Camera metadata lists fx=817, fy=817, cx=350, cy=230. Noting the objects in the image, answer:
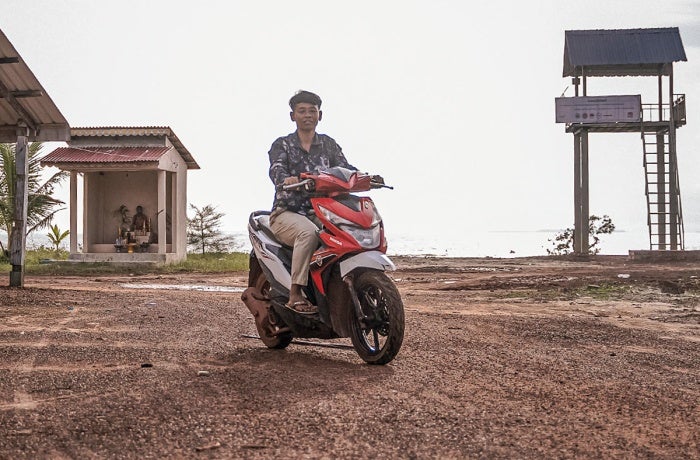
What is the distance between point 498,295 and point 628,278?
11.8ft

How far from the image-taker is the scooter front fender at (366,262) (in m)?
5.39

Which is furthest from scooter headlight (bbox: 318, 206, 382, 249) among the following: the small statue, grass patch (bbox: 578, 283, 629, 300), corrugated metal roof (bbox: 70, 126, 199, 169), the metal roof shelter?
the small statue

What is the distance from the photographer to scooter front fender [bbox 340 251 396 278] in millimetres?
5395

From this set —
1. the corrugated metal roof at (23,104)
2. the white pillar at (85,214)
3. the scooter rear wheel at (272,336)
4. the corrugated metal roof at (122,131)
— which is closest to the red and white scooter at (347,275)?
the scooter rear wheel at (272,336)

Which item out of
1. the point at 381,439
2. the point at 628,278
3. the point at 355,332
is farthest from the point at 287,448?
the point at 628,278

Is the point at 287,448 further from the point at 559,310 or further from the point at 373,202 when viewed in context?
the point at 559,310

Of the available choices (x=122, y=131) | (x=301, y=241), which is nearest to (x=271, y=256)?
(x=301, y=241)

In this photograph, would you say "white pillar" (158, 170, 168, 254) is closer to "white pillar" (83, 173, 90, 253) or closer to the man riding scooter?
"white pillar" (83, 173, 90, 253)

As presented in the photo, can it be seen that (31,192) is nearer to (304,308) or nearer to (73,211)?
(73,211)

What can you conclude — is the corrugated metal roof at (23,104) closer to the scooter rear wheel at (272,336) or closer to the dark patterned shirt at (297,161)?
the dark patterned shirt at (297,161)

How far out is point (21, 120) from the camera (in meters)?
13.3

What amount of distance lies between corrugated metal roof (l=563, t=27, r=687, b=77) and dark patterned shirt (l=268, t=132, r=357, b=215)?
69.4 ft

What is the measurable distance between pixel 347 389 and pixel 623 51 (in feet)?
78.9

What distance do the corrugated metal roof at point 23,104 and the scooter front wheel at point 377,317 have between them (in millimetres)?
8862
